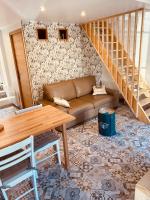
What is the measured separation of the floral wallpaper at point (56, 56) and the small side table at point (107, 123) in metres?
1.77

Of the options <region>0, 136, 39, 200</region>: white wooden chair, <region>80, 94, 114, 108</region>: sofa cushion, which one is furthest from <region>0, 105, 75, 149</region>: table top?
<region>80, 94, 114, 108</region>: sofa cushion

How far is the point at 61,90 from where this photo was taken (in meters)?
4.06

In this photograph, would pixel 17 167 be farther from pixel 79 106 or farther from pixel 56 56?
pixel 56 56

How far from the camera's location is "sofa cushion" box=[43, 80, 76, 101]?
3.89m

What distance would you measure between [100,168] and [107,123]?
3.18 feet

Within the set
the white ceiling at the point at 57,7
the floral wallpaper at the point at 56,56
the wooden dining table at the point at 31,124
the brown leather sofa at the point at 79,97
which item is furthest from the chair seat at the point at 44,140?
the white ceiling at the point at 57,7

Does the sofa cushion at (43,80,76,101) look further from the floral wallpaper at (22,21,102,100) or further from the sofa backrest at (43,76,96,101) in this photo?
the floral wallpaper at (22,21,102,100)

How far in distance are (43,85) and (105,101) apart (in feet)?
5.19

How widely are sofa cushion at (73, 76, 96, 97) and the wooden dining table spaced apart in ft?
6.42

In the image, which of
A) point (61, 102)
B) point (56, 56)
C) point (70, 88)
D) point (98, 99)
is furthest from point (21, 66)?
point (98, 99)

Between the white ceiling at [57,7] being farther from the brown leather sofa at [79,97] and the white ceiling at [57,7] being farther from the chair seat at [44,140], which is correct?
the chair seat at [44,140]

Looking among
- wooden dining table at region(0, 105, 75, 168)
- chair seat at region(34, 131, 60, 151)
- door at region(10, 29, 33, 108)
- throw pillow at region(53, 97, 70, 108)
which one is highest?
door at region(10, 29, 33, 108)

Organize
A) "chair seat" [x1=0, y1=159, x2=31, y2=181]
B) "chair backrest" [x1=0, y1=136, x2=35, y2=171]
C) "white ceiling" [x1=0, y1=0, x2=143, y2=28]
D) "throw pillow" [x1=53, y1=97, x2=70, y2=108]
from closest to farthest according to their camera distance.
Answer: "chair backrest" [x1=0, y1=136, x2=35, y2=171]
"chair seat" [x1=0, y1=159, x2=31, y2=181]
"white ceiling" [x1=0, y1=0, x2=143, y2=28]
"throw pillow" [x1=53, y1=97, x2=70, y2=108]

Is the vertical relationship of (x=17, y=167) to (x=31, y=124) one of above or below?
below
